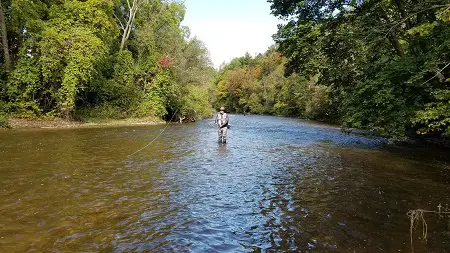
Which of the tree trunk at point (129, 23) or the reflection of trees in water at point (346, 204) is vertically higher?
the tree trunk at point (129, 23)

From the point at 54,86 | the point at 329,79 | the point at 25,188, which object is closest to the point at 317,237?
the point at 25,188

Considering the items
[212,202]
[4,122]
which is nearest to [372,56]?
[212,202]

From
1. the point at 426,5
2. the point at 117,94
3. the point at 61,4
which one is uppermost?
the point at 61,4

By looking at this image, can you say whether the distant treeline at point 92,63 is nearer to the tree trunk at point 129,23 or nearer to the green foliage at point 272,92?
the tree trunk at point 129,23

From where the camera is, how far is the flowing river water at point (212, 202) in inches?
211

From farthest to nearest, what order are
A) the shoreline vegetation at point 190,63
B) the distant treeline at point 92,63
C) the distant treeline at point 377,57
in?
the distant treeline at point 92,63 → the shoreline vegetation at point 190,63 → the distant treeline at point 377,57

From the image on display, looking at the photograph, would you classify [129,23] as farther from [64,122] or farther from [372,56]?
[372,56]

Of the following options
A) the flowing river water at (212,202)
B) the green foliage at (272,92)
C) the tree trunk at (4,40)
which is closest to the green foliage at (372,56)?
the flowing river water at (212,202)

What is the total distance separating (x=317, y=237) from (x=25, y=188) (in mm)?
7376

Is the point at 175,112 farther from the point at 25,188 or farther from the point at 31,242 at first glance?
the point at 31,242

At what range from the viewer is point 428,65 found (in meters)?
12.9

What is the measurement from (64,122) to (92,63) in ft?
18.5

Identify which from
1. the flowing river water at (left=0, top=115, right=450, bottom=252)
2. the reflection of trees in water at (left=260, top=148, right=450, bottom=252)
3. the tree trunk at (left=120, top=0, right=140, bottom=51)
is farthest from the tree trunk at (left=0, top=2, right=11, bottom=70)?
the reflection of trees in water at (left=260, top=148, right=450, bottom=252)

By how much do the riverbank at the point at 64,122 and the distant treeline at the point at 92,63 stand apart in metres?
0.83
